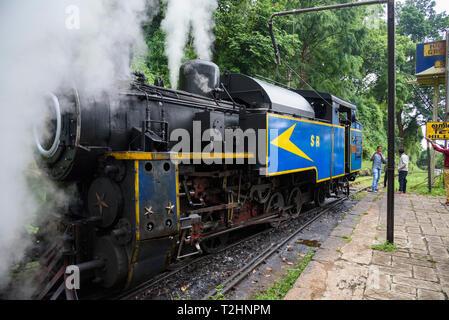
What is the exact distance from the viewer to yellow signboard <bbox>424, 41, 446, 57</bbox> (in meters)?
10.3

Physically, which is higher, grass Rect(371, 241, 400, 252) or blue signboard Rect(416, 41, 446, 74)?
blue signboard Rect(416, 41, 446, 74)

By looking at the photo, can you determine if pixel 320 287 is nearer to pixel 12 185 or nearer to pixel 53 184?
pixel 53 184

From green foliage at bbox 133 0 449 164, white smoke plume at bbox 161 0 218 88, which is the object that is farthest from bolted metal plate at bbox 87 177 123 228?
green foliage at bbox 133 0 449 164

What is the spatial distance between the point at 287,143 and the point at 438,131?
4.92m

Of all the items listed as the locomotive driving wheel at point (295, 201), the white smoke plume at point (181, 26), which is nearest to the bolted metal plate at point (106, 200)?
the white smoke plume at point (181, 26)

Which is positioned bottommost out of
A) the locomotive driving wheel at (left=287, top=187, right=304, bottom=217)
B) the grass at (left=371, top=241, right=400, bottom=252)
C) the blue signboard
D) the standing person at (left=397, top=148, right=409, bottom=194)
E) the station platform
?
the station platform

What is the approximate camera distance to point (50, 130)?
3.09 m

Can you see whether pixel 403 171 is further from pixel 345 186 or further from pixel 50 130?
pixel 50 130

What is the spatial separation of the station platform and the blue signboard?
650 centimetres

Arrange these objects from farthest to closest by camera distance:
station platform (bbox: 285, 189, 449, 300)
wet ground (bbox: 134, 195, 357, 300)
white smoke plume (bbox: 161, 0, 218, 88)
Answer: white smoke plume (bbox: 161, 0, 218, 88)
wet ground (bbox: 134, 195, 357, 300)
station platform (bbox: 285, 189, 449, 300)

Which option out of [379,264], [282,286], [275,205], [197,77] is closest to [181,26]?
[197,77]

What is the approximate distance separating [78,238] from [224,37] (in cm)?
808

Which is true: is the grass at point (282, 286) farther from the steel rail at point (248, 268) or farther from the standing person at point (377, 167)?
the standing person at point (377, 167)

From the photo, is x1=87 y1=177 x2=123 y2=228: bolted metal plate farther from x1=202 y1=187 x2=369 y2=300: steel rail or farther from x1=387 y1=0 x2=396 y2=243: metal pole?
x1=387 y1=0 x2=396 y2=243: metal pole
